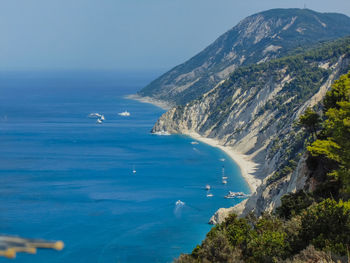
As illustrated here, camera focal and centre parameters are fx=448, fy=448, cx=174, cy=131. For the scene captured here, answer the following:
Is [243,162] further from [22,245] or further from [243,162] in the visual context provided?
[22,245]

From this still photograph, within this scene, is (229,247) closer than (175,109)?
Yes

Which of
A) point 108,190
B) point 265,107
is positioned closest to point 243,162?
point 265,107

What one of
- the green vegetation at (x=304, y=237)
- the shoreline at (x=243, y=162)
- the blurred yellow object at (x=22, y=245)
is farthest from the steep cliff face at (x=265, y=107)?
the blurred yellow object at (x=22, y=245)

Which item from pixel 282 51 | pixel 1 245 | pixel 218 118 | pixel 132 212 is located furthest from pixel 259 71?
pixel 1 245

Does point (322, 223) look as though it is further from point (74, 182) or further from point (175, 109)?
point (175, 109)

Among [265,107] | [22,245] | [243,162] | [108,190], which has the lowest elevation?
[108,190]

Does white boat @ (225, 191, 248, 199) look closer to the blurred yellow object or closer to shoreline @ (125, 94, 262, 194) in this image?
shoreline @ (125, 94, 262, 194)
